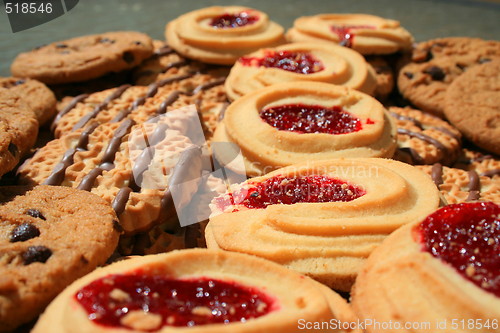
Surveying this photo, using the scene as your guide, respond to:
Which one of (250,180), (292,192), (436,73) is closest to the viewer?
(292,192)

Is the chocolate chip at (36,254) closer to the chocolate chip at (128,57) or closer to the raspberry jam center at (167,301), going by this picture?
the raspberry jam center at (167,301)

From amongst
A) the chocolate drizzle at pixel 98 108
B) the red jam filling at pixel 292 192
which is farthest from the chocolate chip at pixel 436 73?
the chocolate drizzle at pixel 98 108

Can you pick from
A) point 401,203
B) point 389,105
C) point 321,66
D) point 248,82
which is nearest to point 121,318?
point 401,203

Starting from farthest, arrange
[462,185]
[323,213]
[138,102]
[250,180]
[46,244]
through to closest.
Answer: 1. [138,102]
2. [462,185]
3. [250,180]
4. [323,213]
5. [46,244]

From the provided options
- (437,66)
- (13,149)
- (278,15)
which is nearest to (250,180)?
(13,149)

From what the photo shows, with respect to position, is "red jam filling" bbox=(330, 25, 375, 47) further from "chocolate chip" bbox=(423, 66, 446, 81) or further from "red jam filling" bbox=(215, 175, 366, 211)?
"red jam filling" bbox=(215, 175, 366, 211)

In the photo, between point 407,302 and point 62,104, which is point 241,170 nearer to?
point 407,302

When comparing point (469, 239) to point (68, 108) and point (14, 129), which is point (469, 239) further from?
point (68, 108)
